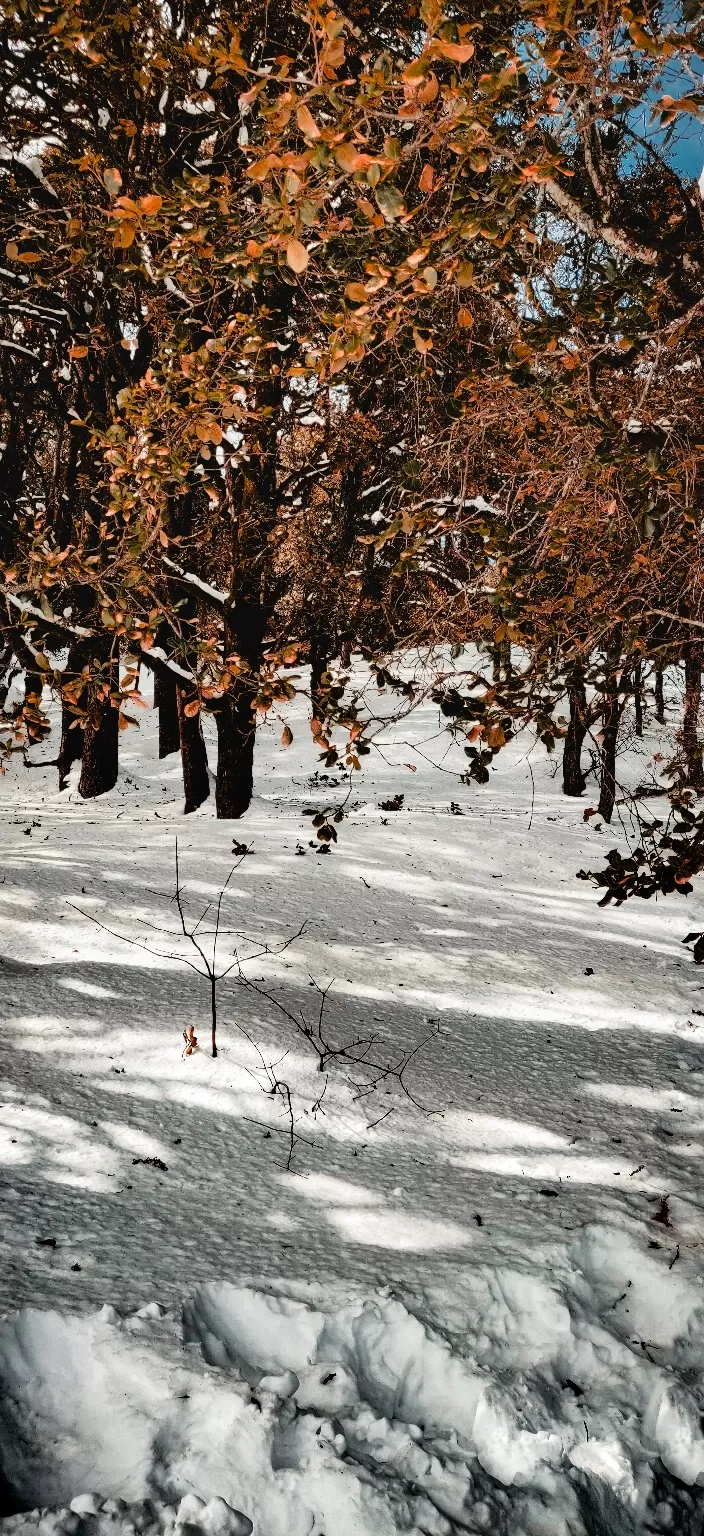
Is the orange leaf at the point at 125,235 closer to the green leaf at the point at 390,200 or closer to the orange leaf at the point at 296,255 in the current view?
the orange leaf at the point at 296,255

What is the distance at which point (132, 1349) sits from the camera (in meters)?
2.33

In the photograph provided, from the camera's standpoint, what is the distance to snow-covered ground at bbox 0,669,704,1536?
2.15 metres

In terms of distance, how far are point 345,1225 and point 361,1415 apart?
81 centimetres

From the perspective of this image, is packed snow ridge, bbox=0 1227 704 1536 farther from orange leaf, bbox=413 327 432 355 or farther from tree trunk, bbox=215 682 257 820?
tree trunk, bbox=215 682 257 820

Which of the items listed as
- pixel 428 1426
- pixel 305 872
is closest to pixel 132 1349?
pixel 428 1426

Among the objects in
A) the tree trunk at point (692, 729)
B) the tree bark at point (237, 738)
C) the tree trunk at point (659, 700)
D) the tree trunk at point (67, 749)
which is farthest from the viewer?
the tree trunk at point (67, 749)

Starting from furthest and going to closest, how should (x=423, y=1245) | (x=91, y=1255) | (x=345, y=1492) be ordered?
1. (x=423, y=1245)
2. (x=91, y=1255)
3. (x=345, y=1492)

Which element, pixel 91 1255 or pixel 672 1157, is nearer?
pixel 91 1255

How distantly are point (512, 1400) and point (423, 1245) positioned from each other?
0.65 meters

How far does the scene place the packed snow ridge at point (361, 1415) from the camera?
2035mm

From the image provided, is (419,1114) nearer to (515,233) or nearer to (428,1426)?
(428,1426)

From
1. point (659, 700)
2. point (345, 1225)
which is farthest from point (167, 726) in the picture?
point (345, 1225)

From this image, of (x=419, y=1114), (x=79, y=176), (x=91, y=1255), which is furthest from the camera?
(x=79, y=176)

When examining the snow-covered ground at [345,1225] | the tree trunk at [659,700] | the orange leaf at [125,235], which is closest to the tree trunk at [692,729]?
the tree trunk at [659,700]
